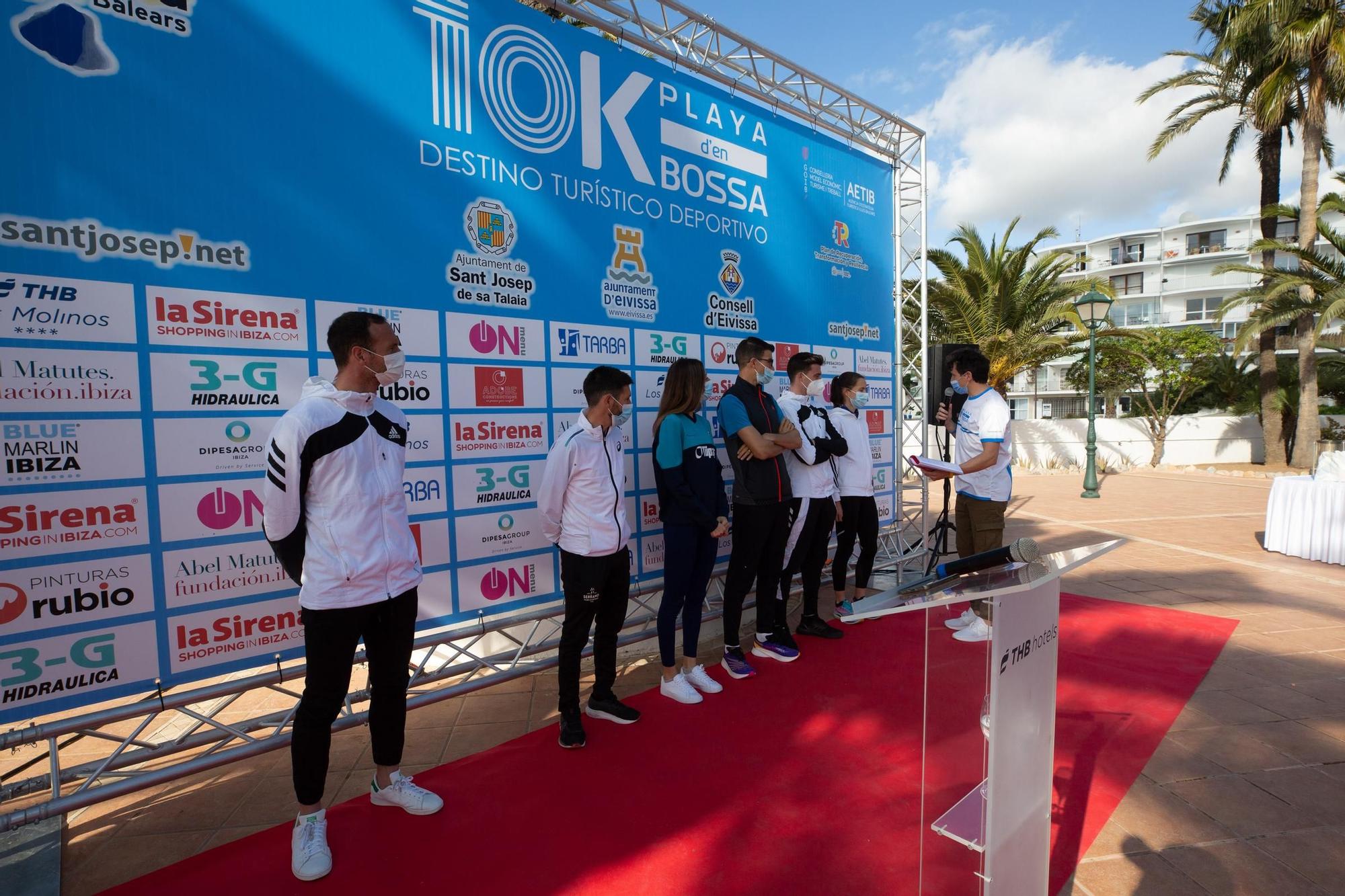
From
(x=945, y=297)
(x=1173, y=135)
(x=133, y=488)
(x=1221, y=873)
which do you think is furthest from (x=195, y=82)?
(x=1173, y=135)

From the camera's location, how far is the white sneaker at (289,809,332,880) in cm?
230

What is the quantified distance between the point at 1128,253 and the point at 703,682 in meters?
58.9

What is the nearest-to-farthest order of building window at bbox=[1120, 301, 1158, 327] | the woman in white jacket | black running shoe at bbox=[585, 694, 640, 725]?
black running shoe at bbox=[585, 694, 640, 725] < the woman in white jacket < building window at bbox=[1120, 301, 1158, 327]

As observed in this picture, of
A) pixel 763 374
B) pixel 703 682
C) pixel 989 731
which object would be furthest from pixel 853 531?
pixel 989 731

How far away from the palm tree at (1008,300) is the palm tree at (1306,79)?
472 centimetres

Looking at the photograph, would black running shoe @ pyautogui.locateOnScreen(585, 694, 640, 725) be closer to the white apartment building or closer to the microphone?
the microphone

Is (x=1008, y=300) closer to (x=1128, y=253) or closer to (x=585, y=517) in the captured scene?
(x=585, y=517)

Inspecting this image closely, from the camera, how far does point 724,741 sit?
3225 mm

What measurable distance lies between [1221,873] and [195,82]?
4804mm

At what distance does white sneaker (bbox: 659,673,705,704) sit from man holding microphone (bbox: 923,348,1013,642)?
1.97 m

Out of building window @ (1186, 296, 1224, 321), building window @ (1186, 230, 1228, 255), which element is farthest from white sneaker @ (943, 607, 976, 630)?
building window @ (1186, 230, 1228, 255)

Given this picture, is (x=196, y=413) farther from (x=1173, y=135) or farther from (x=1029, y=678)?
(x=1173, y=135)

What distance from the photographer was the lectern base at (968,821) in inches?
59.6

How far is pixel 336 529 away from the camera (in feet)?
7.48
